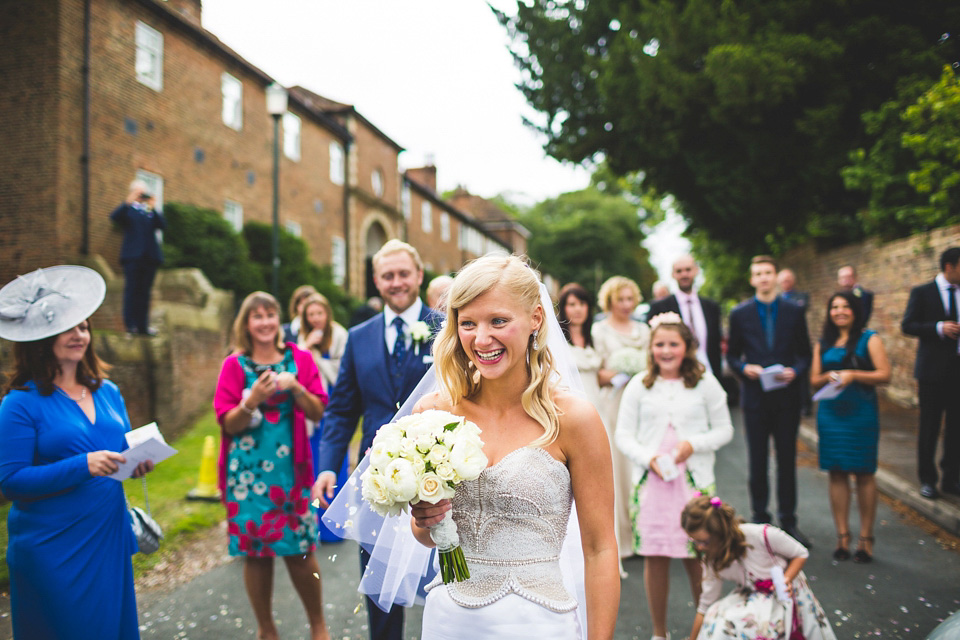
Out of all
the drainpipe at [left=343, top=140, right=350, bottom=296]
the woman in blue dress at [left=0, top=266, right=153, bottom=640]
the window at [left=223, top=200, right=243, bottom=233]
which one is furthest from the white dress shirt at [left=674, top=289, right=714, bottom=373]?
the drainpipe at [left=343, top=140, right=350, bottom=296]

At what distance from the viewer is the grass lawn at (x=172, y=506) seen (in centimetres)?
600

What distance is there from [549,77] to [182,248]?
10760 millimetres

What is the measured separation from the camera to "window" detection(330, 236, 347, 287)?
84.9 feet

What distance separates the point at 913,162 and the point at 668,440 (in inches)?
442

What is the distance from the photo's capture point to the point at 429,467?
2.05m

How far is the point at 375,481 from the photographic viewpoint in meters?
2.05

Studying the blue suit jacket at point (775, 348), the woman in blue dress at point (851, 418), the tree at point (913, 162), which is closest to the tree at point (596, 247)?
the tree at point (913, 162)

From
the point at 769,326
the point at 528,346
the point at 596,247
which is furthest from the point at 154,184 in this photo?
the point at 596,247

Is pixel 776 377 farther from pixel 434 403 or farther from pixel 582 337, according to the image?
pixel 434 403

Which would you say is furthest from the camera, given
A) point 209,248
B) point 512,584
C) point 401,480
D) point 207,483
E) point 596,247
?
point 596,247

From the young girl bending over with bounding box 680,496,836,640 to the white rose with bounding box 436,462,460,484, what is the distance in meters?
2.43

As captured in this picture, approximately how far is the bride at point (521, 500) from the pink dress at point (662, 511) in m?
2.08

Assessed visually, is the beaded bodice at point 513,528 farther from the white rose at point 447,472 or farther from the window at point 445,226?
the window at point 445,226

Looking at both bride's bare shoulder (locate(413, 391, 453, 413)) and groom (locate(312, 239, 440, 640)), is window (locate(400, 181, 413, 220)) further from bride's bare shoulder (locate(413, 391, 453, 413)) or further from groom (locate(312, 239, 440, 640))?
bride's bare shoulder (locate(413, 391, 453, 413))
